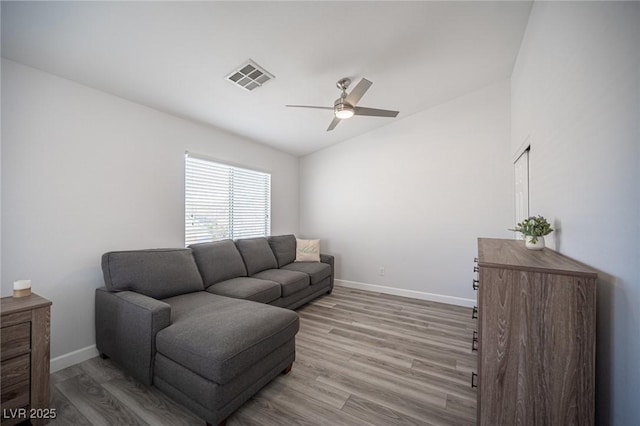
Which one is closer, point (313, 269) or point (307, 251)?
point (313, 269)

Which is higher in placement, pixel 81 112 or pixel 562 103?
pixel 81 112

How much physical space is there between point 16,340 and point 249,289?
1575mm

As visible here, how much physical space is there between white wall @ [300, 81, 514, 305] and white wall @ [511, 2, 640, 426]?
68.2 inches

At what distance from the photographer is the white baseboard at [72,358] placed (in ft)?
6.63

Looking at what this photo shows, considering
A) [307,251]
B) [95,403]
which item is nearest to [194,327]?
[95,403]

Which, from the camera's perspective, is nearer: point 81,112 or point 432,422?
point 432,422

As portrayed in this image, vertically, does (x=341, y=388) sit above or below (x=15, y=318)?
below

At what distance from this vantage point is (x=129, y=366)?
1.87 metres

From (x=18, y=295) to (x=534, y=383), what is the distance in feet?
9.81

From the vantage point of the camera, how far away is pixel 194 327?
65.9 inches

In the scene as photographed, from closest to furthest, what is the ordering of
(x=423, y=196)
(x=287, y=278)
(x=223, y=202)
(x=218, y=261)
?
(x=218, y=261) < (x=287, y=278) < (x=223, y=202) < (x=423, y=196)

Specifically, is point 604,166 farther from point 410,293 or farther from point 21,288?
point 21,288

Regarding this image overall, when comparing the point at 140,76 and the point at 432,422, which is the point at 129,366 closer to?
the point at 432,422

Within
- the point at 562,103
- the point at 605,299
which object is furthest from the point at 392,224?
the point at 605,299
